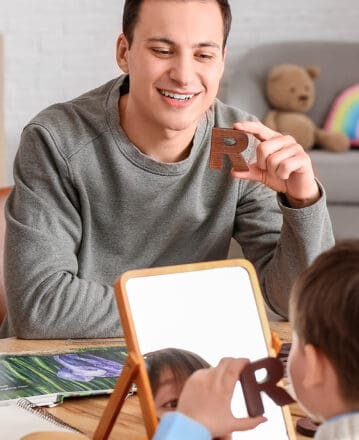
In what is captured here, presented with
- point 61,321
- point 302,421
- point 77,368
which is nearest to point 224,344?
point 302,421

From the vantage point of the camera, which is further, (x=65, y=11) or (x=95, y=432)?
(x=65, y=11)

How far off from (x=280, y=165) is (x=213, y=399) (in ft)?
2.34

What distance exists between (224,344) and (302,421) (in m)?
0.16

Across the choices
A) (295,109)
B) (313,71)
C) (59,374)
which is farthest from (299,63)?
(59,374)

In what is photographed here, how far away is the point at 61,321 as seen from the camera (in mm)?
1614

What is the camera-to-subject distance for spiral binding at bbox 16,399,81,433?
1.21 m

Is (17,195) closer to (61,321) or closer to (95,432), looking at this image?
(61,321)

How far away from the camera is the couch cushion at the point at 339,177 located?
4828 millimetres

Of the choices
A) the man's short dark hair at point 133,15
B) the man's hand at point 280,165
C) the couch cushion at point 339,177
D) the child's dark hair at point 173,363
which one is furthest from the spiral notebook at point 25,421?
the couch cushion at point 339,177

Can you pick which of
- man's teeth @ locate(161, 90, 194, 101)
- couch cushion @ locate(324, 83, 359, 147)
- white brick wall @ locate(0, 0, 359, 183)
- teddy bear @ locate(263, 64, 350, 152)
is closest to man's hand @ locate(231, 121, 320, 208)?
man's teeth @ locate(161, 90, 194, 101)

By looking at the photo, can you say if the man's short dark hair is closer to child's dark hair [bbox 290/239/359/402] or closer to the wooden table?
the wooden table

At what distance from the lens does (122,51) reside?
6.24 feet

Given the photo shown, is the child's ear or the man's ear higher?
the child's ear

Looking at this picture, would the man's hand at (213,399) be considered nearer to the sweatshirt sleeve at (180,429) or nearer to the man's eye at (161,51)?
the sweatshirt sleeve at (180,429)
